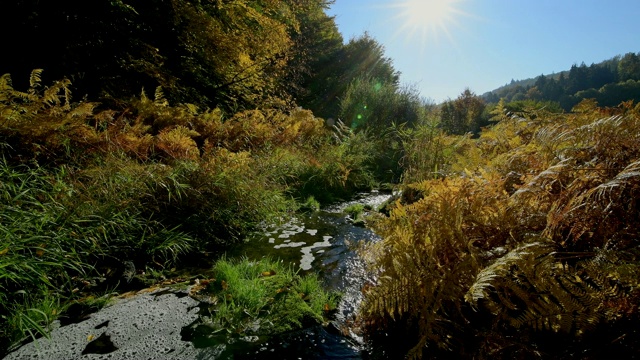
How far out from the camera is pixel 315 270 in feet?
9.86

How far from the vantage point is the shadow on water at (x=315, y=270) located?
188 cm

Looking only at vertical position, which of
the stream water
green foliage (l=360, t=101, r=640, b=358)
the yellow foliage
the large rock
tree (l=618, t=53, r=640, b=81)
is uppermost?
tree (l=618, t=53, r=640, b=81)

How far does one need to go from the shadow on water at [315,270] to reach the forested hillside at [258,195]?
0.16 meters

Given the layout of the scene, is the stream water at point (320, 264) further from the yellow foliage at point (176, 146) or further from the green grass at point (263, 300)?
the yellow foliage at point (176, 146)

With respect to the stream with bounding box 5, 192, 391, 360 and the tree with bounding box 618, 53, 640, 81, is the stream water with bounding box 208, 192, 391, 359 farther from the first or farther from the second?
the tree with bounding box 618, 53, 640, 81

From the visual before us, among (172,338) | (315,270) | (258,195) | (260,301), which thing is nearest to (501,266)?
(260,301)

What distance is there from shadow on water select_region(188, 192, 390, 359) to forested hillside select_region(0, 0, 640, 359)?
16cm

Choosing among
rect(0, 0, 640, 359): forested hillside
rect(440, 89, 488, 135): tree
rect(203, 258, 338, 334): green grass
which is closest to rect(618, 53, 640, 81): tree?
rect(440, 89, 488, 135): tree

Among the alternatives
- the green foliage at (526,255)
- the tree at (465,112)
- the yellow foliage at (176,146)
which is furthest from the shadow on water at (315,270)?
the tree at (465,112)

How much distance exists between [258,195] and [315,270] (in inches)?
65.1

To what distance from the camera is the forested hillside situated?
4.04ft

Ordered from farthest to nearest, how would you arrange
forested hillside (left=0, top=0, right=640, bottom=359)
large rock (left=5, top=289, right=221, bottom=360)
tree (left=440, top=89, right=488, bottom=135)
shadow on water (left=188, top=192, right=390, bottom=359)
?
tree (left=440, top=89, right=488, bottom=135) < shadow on water (left=188, top=192, right=390, bottom=359) < large rock (left=5, top=289, right=221, bottom=360) < forested hillside (left=0, top=0, right=640, bottom=359)

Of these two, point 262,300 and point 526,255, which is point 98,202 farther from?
point 526,255

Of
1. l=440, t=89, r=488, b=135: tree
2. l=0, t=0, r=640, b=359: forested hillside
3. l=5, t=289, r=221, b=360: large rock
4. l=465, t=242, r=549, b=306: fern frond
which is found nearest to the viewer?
l=465, t=242, r=549, b=306: fern frond
